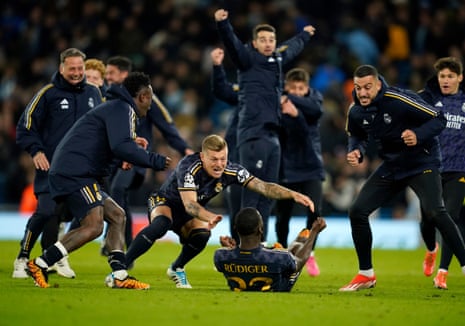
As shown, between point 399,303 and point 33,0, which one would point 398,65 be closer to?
point 33,0

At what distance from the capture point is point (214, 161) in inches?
366

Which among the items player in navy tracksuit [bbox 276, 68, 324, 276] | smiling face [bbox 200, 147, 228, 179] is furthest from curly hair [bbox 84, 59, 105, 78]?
smiling face [bbox 200, 147, 228, 179]

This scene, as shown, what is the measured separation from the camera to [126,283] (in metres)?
9.25

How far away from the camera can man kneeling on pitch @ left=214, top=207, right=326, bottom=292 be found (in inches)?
346

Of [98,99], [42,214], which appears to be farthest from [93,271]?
[98,99]

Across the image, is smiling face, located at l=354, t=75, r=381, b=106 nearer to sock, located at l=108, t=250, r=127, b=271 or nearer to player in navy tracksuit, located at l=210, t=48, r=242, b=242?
sock, located at l=108, t=250, r=127, b=271

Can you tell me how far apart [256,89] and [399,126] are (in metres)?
2.60

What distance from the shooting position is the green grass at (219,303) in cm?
725

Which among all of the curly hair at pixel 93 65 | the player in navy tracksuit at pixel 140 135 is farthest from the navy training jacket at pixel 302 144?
the curly hair at pixel 93 65

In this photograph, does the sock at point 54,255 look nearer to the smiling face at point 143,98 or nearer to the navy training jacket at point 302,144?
the smiling face at point 143,98

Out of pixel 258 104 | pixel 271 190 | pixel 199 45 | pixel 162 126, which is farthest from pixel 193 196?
pixel 199 45

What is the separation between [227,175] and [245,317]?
2.43 metres

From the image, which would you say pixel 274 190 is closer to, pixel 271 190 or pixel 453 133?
pixel 271 190

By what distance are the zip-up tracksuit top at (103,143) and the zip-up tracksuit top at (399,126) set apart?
7.07ft
